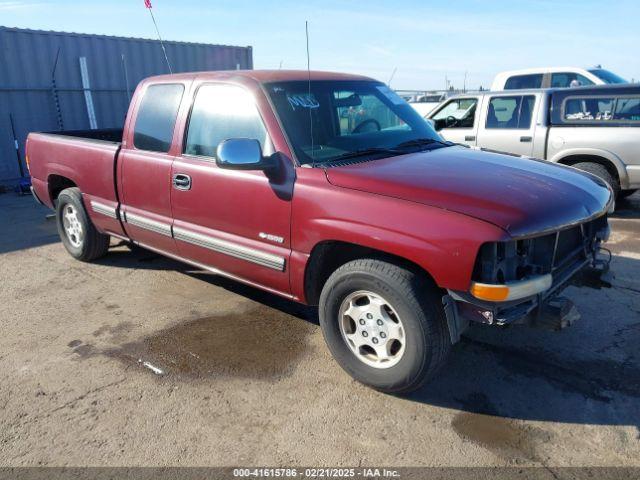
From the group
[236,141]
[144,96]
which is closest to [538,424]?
[236,141]

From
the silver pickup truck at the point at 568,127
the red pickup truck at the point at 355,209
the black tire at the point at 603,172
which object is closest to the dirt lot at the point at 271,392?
the red pickup truck at the point at 355,209

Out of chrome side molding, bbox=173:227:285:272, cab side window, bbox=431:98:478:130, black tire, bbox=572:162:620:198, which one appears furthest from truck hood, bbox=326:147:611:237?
cab side window, bbox=431:98:478:130

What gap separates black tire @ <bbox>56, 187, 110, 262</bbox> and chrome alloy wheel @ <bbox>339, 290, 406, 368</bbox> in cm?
333

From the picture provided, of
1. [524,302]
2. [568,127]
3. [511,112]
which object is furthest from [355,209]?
[511,112]

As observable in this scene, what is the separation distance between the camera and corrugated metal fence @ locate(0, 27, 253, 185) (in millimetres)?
10484

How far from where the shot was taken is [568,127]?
7289mm

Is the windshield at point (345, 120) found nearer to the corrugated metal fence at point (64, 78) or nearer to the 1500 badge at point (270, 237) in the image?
the 1500 badge at point (270, 237)

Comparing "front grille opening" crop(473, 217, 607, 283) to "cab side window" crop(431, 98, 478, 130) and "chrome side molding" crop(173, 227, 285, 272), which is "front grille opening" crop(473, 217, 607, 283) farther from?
"cab side window" crop(431, 98, 478, 130)

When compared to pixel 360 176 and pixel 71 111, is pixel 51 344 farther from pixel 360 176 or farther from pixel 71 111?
pixel 71 111

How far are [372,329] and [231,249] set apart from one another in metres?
1.24

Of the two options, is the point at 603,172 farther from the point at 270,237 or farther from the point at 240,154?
the point at 240,154

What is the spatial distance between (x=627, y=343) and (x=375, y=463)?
7.33ft

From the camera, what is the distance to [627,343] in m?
3.66

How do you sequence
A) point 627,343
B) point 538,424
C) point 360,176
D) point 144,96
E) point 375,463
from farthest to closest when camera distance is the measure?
point 144,96, point 627,343, point 360,176, point 538,424, point 375,463
